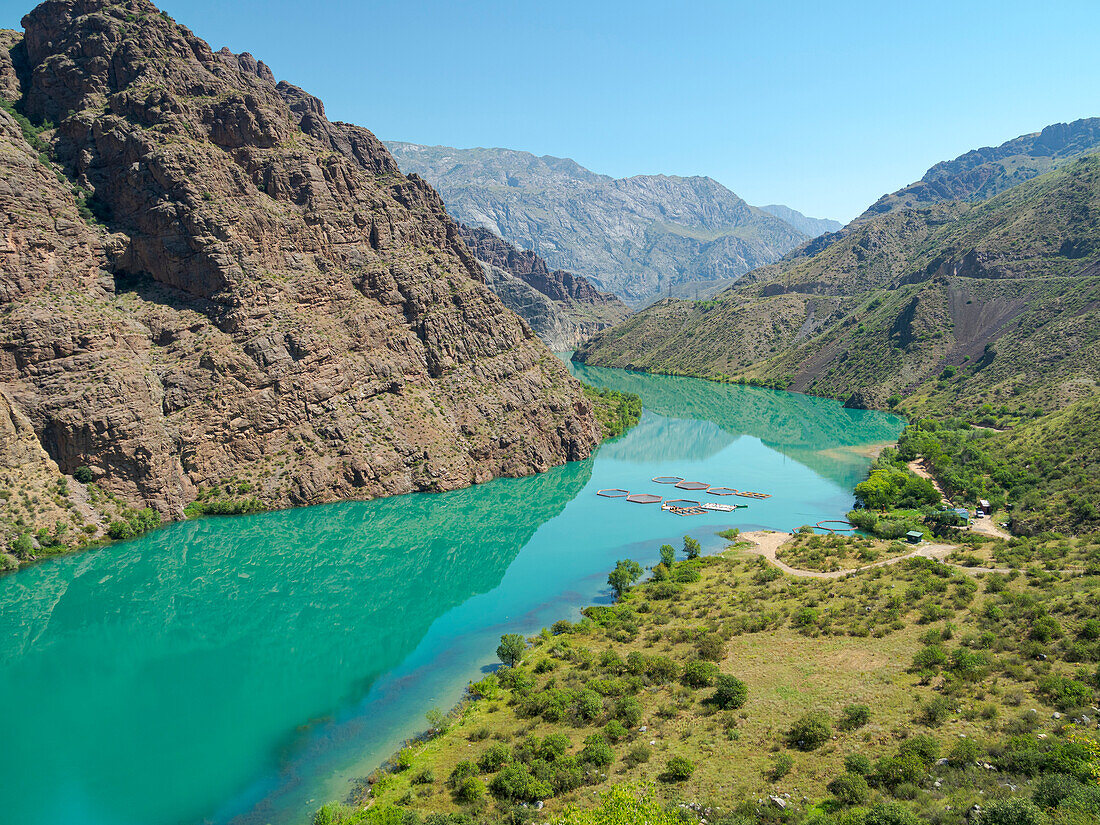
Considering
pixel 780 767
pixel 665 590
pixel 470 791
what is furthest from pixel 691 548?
pixel 470 791

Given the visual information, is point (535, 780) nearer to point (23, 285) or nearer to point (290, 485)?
point (290, 485)

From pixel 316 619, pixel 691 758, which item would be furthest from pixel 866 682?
pixel 316 619

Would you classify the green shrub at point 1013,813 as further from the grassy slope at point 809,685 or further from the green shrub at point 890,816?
the green shrub at point 890,816

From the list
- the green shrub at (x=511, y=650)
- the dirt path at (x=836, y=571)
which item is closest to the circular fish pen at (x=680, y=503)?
the dirt path at (x=836, y=571)

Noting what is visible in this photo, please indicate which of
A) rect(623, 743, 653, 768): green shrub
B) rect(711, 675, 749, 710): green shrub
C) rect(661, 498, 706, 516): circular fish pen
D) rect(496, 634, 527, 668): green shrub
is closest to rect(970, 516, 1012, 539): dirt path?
rect(661, 498, 706, 516): circular fish pen

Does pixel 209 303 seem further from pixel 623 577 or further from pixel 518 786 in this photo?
pixel 518 786

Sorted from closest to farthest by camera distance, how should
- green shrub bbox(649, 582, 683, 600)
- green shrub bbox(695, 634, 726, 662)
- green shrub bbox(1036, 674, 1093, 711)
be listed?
green shrub bbox(1036, 674, 1093, 711) → green shrub bbox(695, 634, 726, 662) → green shrub bbox(649, 582, 683, 600)

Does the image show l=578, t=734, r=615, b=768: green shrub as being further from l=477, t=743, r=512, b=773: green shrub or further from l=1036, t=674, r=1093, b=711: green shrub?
l=1036, t=674, r=1093, b=711: green shrub
